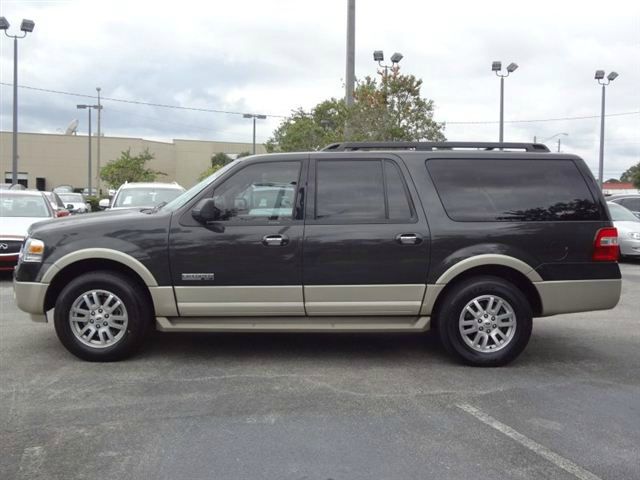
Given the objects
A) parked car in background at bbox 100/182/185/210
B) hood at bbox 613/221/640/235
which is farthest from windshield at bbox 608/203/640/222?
parked car in background at bbox 100/182/185/210

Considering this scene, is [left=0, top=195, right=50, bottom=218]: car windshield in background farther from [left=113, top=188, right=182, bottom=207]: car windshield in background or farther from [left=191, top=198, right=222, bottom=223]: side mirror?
[left=191, top=198, right=222, bottom=223]: side mirror

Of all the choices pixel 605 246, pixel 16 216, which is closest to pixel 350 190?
pixel 605 246

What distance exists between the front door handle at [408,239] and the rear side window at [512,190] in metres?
0.38

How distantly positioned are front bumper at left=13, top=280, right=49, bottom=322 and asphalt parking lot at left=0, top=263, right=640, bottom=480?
486mm

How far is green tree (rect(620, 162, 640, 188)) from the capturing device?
83.4 meters

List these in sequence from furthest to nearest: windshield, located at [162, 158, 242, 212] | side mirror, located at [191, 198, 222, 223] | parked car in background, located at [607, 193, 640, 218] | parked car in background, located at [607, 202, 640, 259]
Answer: parked car in background, located at [607, 193, 640, 218] < parked car in background, located at [607, 202, 640, 259] < windshield, located at [162, 158, 242, 212] < side mirror, located at [191, 198, 222, 223]

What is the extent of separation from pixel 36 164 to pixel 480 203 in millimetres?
77473

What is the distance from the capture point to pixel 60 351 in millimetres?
6035

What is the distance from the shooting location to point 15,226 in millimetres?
10570

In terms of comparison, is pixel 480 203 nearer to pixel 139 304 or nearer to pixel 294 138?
pixel 139 304

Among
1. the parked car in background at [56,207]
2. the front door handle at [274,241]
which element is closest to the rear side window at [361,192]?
the front door handle at [274,241]

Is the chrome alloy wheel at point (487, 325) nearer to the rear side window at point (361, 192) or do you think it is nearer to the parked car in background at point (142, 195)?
the rear side window at point (361, 192)

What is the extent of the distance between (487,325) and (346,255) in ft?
4.68

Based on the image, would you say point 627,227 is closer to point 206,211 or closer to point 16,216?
point 206,211
